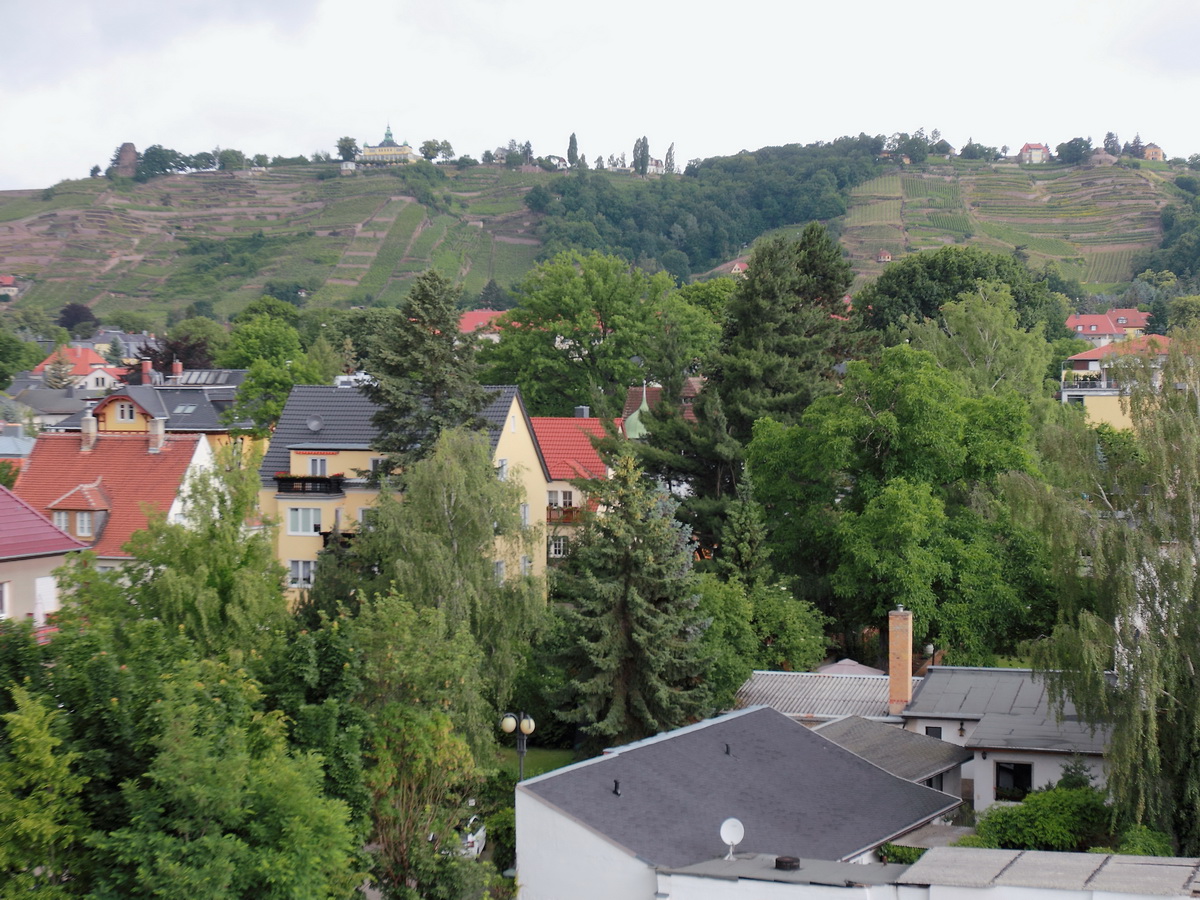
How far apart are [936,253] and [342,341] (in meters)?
56.6

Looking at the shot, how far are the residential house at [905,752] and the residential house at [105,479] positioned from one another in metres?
22.4

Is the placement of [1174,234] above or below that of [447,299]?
above

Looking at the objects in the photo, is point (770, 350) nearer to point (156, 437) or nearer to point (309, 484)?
point (309, 484)

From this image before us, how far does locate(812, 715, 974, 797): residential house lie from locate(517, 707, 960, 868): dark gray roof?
1063mm

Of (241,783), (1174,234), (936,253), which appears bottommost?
(241,783)

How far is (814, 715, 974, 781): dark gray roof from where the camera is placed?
2344cm

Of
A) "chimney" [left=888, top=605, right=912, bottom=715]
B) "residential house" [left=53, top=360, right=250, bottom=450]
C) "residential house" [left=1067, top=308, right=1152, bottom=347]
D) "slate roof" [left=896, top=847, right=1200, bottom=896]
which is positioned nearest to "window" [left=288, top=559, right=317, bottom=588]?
"chimney" [left=888, top=605, right=912, bottom=715]

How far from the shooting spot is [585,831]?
1883 centimetres

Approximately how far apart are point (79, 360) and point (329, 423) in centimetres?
10581

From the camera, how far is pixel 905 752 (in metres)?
24.3

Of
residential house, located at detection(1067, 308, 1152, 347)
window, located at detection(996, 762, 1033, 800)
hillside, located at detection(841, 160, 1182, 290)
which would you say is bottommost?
window, located at detection(996, 762, 1033, 800)

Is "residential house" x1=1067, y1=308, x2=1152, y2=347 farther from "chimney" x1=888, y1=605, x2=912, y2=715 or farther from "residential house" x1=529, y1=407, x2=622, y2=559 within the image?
"chimney" x1=888, y1=605, x2=912, y2=715

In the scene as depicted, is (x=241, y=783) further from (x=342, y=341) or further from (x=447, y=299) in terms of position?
(x=342, y=341)

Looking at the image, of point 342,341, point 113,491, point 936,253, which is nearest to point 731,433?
point 113,491
